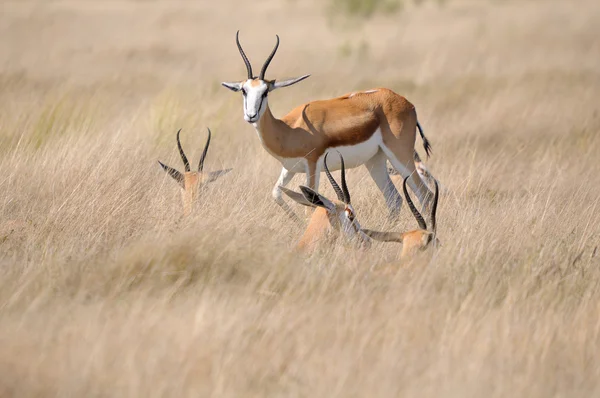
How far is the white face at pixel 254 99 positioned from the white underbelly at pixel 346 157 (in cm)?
47

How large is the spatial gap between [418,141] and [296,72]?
422 cm

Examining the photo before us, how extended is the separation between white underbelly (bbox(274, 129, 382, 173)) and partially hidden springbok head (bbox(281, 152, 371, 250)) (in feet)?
4.25

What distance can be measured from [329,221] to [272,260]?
940 mm

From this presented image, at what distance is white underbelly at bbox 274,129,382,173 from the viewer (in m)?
7.13

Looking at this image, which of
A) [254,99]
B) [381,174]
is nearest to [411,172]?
[381,174]


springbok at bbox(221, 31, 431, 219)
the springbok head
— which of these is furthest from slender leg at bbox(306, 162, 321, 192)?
the springbok head

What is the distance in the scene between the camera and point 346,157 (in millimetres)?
7172

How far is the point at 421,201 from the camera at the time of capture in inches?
291

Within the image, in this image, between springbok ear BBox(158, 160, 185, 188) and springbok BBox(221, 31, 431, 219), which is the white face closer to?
springbok BBox(221, 31, 431, 219)

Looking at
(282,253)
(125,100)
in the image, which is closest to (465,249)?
(282,253)

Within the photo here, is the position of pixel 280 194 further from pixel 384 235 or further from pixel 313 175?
pixel 384 235

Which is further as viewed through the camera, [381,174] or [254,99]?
[381,174]

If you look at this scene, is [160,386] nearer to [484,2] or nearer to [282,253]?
[282,253]

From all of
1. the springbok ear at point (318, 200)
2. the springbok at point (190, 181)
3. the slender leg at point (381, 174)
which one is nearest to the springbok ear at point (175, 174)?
the springbok at point (190, 181)
